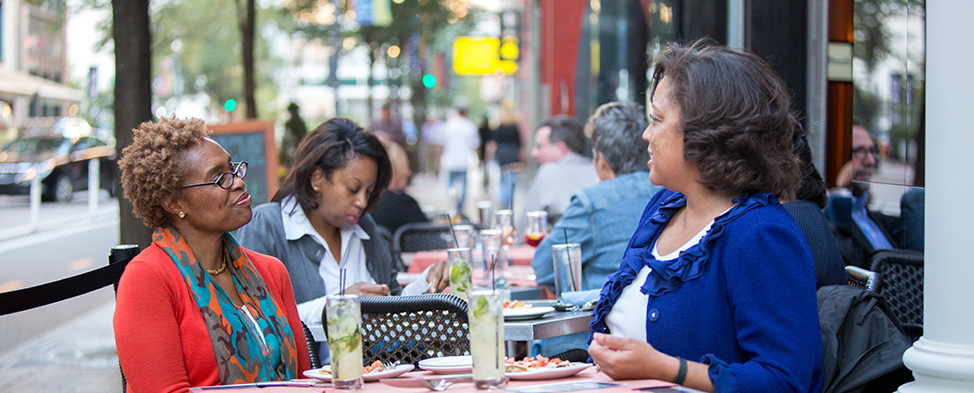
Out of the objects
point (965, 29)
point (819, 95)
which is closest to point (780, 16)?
point (819, 95)

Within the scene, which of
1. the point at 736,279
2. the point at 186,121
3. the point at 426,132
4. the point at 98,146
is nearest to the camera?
the point at 736,279

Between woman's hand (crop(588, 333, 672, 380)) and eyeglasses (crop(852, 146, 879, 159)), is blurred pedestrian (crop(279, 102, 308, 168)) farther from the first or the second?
woman's hand (crop(588, 333, 672, 380))

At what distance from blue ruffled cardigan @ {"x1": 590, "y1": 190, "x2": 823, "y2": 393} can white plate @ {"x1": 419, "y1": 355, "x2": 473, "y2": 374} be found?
1.55ft

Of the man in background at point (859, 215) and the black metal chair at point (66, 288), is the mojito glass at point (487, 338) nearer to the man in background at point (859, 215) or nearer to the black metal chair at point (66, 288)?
the black metal chair at point (66, 288)

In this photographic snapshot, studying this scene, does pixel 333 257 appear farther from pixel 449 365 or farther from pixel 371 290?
pixel 449 365

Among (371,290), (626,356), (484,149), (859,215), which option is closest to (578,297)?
(371,290)

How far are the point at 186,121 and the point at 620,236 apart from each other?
2.47 m

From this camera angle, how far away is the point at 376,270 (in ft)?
15.4

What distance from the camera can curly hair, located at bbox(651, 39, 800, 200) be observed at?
2418 mm

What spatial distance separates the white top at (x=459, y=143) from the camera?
60.5ft

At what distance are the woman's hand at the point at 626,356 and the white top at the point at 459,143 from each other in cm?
1605

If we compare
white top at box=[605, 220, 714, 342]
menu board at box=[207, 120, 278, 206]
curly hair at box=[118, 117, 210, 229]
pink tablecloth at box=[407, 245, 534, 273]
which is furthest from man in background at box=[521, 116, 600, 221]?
white top at box=[605, 220, 714, 342]

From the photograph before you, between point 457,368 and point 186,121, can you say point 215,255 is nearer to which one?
point 186,121

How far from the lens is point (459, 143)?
61.1 ft
